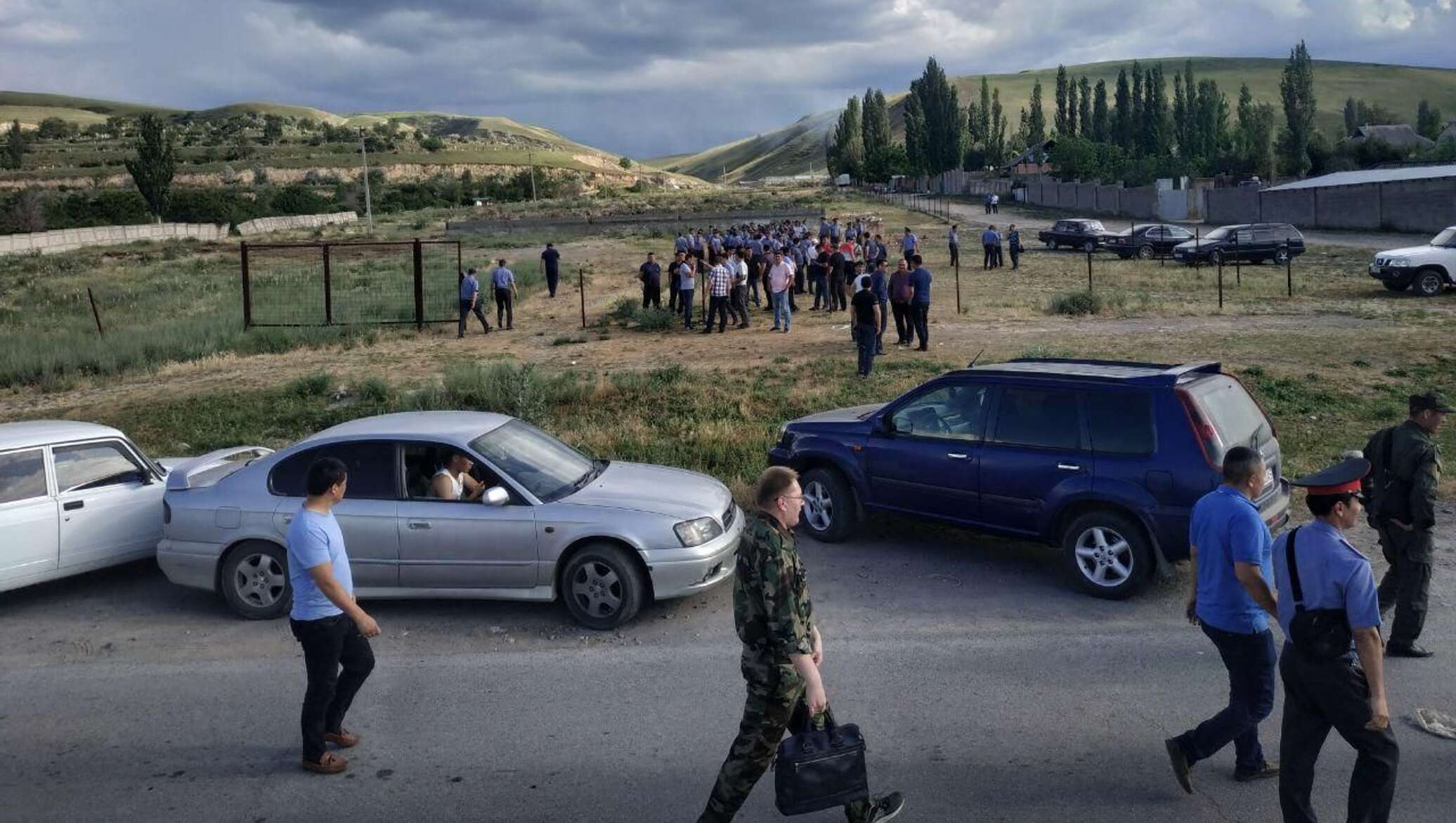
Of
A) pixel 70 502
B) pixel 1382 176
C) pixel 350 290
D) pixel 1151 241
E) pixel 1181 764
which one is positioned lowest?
pixel 1181 764

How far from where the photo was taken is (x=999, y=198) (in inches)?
3381

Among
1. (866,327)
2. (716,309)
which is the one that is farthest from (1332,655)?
(716,309)

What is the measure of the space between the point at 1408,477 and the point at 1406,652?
1044mm

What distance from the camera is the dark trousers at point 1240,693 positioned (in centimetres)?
491

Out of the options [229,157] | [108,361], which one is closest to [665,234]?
[108,361]

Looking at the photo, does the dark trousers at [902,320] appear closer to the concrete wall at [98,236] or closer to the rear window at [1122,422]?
the rear window at [1122,422]

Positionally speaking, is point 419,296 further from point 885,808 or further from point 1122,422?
point 885,808

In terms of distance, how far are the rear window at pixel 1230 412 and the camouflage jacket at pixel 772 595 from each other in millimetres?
4197

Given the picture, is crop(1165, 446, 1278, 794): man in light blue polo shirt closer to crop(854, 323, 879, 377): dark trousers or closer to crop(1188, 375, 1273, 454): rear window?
crop(1188, 375, 1273, 454): rear window

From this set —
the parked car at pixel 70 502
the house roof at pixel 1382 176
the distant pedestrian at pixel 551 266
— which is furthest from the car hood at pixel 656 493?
the house roof at pixel 1382 176

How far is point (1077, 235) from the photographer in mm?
41812

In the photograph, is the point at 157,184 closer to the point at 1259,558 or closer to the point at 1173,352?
the point at 1173,352

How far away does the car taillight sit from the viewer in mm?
7430

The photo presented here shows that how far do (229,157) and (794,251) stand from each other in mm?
104569
